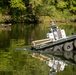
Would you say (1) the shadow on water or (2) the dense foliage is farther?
(2) the dense foliage

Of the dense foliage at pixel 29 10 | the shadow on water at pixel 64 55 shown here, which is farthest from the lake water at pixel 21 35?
the dense foliage at pixel 29 10

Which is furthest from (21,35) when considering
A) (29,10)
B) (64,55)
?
(29,10)

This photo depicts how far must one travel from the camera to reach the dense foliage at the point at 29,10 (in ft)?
257

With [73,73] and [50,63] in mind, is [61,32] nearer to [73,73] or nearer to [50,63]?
[50,63]

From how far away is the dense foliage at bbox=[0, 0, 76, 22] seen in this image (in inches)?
3081

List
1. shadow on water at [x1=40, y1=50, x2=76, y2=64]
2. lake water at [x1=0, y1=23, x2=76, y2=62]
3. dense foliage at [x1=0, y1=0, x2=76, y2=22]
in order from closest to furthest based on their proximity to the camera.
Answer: shadow on water at [x1=40, y1=50, x2=76, y2=64], lake water at [x1=0, y1=23, x2=76, y2=62], dense foliage at [x1=0, y1=0, x2=76, y2=22]

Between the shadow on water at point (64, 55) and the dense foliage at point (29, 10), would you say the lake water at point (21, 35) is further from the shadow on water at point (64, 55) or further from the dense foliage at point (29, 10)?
the dense foliage at point (29, 10)

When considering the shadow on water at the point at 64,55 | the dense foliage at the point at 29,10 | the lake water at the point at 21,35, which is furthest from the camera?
the dense foliage at the point at 29,10

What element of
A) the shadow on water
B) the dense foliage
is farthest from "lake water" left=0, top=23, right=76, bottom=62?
the dense foliage

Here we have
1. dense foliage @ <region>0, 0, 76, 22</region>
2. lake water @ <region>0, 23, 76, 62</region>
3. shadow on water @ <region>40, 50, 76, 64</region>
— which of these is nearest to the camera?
shadow on water @ <region>40, 50, 76, 64</region>

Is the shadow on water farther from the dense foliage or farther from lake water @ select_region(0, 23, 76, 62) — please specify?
the dense foliage

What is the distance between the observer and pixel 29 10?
81.2 m

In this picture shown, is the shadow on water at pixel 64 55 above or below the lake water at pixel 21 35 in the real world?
above

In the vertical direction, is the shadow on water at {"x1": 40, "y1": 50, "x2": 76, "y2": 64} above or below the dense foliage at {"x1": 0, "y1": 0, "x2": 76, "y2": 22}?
above
